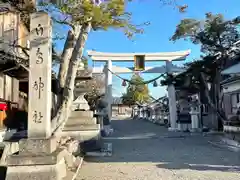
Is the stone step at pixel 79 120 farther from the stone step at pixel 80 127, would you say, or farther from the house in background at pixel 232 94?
the house in background at pixel 232 94

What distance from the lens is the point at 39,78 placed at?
599 cm

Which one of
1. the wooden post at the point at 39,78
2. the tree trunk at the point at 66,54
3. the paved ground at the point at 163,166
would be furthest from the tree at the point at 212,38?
the wooden post at the point at 39,78

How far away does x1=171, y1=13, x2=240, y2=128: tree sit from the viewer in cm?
1642

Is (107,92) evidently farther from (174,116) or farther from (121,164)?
(121,164)

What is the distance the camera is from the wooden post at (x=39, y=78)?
5.87m

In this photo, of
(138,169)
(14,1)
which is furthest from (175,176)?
(14,1)

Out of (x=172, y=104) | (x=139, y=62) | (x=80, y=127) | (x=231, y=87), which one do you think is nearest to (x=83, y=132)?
(x=80, y=127)

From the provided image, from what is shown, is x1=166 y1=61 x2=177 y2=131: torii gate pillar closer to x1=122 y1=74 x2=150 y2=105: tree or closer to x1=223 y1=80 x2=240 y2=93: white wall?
x1=223 y1=80 x2=240 y2=93: white wall

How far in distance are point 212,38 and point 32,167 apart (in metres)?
14.0

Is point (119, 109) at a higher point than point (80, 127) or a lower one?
higher

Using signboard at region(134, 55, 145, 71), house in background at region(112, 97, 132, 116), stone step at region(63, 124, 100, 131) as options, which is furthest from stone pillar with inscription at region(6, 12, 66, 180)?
house in background at region(112, 97, 132, 116)

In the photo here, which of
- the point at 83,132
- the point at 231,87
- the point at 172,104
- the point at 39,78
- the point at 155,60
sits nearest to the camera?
the point at 39,78

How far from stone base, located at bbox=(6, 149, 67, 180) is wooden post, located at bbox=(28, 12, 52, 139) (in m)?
0.48

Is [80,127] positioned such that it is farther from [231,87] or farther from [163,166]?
[231,87]
